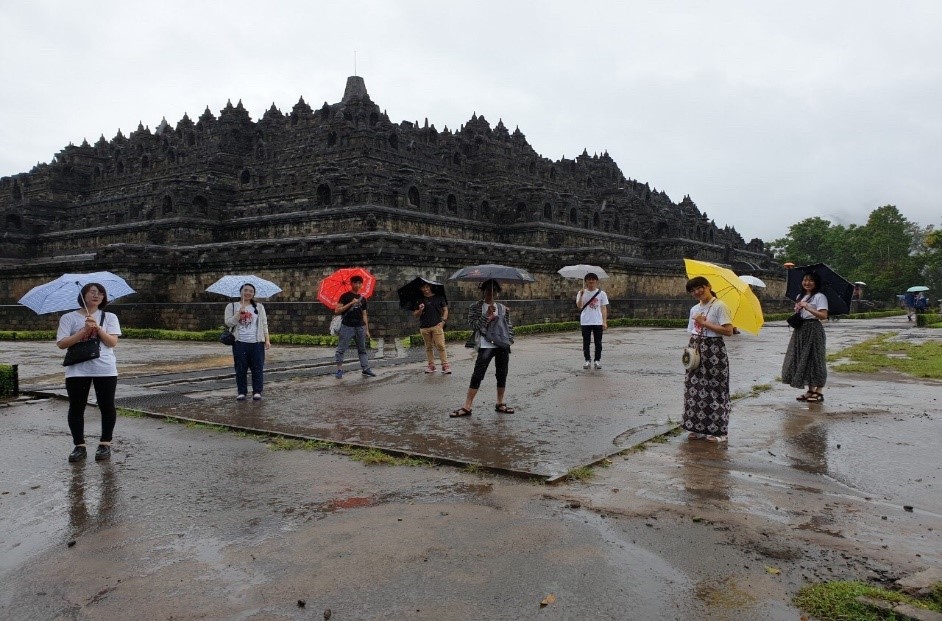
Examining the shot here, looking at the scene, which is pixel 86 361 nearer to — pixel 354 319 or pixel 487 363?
pixel 487 363

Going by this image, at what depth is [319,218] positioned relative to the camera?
2723cm

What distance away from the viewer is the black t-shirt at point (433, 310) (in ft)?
42.5

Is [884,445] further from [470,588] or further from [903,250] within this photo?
[903,250]

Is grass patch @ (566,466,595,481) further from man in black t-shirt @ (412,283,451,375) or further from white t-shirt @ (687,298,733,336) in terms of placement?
man in black t-shirt @ (412,283,451,375)

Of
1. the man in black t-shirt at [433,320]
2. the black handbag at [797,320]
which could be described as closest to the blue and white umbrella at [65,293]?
the man in black t-shirt at [433,320]

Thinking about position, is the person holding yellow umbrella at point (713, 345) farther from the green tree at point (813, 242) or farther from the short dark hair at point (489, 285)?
the green tree at point (813, 242)

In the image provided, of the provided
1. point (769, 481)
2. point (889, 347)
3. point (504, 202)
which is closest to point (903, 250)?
point (504, 202)

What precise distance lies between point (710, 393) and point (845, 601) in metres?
3.81

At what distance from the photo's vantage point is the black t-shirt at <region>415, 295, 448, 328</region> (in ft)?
42.5

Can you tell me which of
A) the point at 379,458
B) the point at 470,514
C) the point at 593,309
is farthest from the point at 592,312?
the point at 470,514

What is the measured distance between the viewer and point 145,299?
88.1 ft

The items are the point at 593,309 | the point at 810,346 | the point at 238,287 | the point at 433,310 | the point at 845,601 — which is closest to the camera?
the point at 845,601

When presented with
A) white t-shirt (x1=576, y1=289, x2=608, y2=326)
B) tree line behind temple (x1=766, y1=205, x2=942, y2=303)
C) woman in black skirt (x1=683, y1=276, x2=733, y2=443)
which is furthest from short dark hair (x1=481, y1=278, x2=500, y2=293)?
tree line behind temple (x1=766, y1=205, x2=942, y2=303)

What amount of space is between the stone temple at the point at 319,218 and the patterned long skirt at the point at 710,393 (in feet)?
49.3
